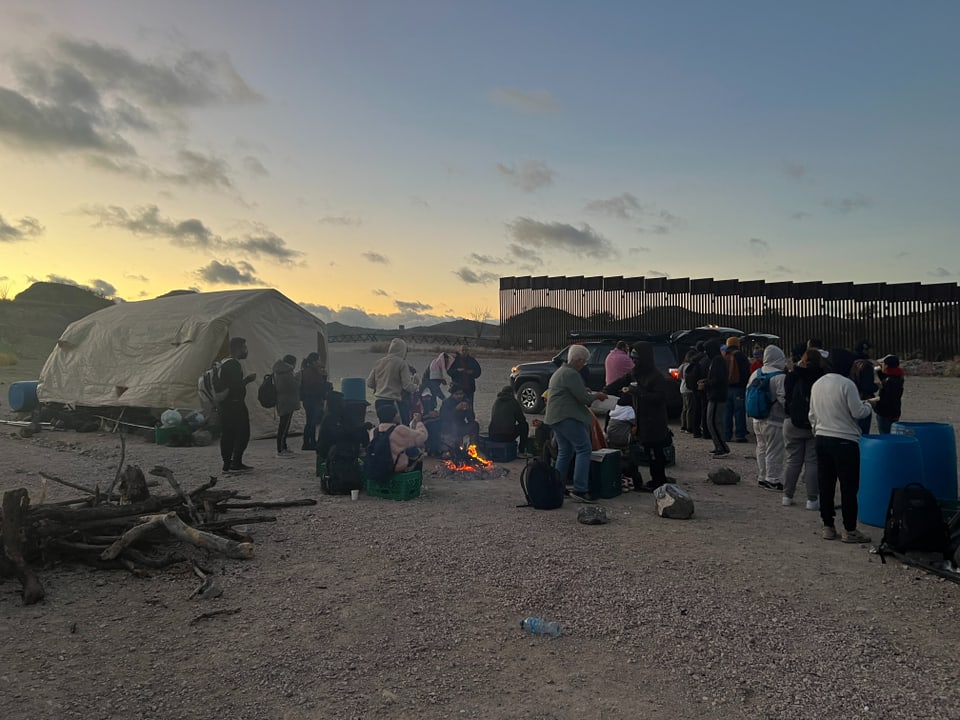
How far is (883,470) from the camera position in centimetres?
580

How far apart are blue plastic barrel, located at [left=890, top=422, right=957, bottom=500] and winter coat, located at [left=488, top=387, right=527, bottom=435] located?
503 centimetres

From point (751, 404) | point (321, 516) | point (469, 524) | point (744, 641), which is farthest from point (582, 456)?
point (744, 641)

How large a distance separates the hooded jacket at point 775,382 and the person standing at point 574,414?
6.94ft

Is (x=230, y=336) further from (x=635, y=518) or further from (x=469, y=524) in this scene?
(x=635, y=518)

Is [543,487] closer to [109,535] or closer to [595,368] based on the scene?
[109,535]

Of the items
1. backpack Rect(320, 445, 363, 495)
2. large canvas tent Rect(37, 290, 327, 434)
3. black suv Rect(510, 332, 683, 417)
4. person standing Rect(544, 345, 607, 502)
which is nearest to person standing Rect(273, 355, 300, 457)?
large canvas tent Rect(37, 290, 327, 434)

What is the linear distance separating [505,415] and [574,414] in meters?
2.64

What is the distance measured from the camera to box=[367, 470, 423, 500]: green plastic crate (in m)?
7.43

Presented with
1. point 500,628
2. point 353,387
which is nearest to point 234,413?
point 353,387

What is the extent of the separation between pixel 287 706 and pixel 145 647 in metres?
1.24

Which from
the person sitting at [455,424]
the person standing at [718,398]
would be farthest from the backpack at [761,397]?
the person sitting at [455,424]

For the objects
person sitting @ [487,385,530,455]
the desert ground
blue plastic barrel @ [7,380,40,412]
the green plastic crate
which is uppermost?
person sitting @ [487,385,530,455]

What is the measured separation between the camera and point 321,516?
22.3 ft

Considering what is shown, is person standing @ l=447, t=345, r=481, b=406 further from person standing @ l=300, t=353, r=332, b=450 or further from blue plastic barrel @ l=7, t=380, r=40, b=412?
blue plastic barrel @ l=7, t=380, r=40, b=412
